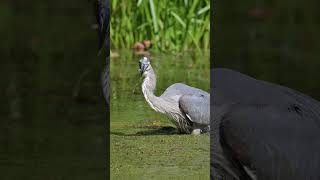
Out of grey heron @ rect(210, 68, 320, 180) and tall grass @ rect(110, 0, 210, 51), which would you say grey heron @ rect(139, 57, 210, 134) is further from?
tall grass @ rect(110, 0, 210, 51)

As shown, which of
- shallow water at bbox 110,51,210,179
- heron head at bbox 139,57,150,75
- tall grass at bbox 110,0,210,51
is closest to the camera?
shallow water at bbox 110,51,210,179

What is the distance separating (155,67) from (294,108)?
1.23 feet

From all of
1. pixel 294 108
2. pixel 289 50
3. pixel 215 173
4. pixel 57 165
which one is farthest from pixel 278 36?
pixel 57 165

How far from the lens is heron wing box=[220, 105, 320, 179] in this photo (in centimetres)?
246

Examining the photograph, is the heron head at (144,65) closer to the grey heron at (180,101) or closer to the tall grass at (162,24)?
the grey heron at (180,101)

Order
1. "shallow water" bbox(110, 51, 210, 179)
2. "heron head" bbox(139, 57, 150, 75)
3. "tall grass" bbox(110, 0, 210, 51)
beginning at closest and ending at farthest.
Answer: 1. "shallow water" bbox(110, 51, 210, 179)
2. "heron head" bbox(139, 57, 150, 75)
3. "tall grass" bbox(110, 0, 210, 51)

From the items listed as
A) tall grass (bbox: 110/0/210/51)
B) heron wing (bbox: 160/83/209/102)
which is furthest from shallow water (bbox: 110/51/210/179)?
tall grass (bbox: 110/0/210/51)

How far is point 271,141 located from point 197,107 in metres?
0.22

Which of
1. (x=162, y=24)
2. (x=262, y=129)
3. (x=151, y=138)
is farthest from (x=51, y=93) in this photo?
(x=262, y=129)

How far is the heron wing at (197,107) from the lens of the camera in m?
2.52

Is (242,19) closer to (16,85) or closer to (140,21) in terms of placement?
(140,21)

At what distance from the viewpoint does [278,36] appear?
8.05ft

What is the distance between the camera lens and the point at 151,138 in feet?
8.16

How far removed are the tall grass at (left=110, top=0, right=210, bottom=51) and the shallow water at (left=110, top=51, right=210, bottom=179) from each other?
154mm
